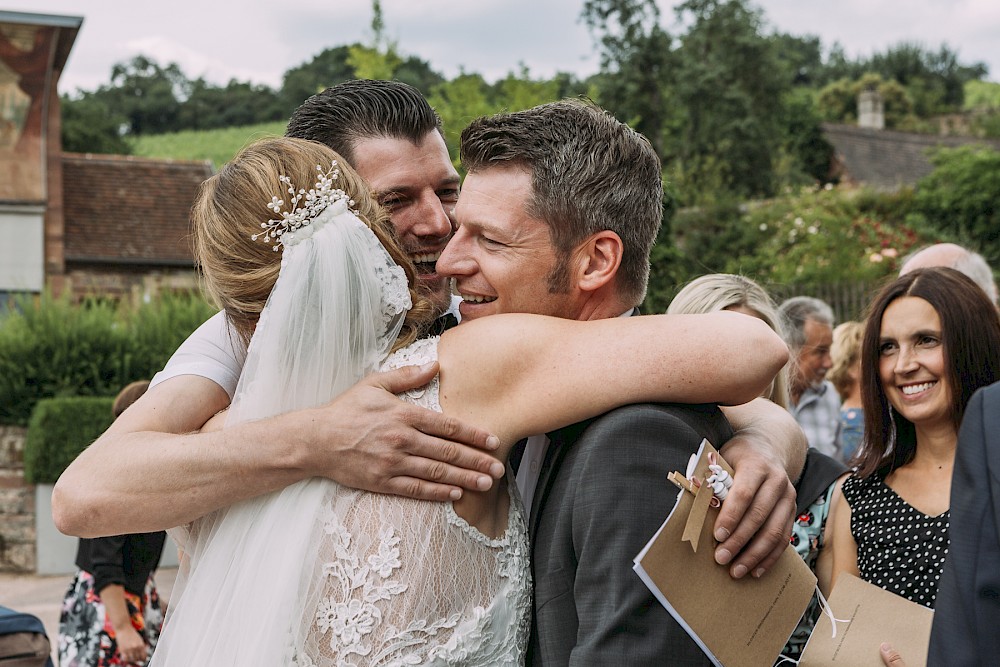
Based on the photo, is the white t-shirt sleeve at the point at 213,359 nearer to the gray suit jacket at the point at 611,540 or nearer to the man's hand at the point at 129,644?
the gray suit jacket at the point at 611,540

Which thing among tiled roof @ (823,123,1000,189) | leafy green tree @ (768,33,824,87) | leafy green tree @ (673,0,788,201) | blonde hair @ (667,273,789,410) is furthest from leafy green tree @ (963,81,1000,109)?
blonde hair @ (667,273,789,410)

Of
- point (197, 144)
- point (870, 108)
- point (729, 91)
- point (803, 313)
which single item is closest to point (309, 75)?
point (197, 144)

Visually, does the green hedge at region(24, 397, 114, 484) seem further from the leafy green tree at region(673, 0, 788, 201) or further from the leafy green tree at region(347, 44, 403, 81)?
the leafy green tree at region(673, 0, 788, 201)

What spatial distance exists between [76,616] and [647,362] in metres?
4.94

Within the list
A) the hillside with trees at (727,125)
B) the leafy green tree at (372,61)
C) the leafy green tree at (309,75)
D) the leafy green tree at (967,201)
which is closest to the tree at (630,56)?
the hillside with trees at (727,125)

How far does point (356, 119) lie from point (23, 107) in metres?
21.8

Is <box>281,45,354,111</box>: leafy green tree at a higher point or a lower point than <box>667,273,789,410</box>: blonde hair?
higher

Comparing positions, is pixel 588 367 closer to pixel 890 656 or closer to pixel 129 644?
pixel 890 656

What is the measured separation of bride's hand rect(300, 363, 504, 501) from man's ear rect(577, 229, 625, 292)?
1.37 ft

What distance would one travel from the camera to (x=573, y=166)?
2.05 m

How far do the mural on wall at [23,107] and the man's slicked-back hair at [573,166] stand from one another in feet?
73.0

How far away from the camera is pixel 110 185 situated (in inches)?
1053

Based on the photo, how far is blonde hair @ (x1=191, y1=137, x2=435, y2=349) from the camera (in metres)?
2.00

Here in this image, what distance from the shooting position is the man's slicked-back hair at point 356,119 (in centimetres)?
306
